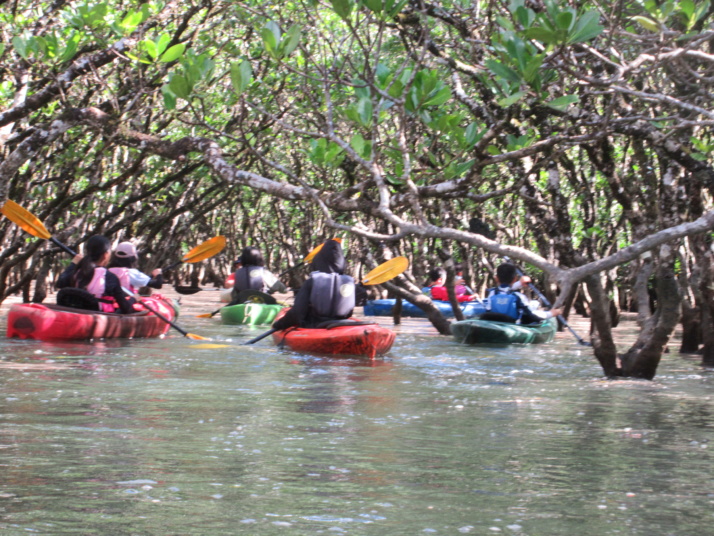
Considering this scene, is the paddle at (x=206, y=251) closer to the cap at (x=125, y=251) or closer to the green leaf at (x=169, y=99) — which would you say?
the cap at (x=125, y=251)

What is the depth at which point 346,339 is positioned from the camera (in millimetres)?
10609

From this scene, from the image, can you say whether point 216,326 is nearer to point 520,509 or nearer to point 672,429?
point 672,429

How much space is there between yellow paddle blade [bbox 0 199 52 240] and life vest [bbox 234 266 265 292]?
4561mm

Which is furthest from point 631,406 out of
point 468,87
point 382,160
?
point 382,160

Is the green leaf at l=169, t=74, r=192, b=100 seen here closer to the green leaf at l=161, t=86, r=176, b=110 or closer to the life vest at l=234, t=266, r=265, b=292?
the green leaf at l=161, t=86, r=176, b=110

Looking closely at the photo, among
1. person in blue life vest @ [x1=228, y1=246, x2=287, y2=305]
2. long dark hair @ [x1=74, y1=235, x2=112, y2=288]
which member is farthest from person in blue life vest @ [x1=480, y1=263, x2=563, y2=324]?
long dark hair @ [x1=74, y1=235, x2=112, y2=288]

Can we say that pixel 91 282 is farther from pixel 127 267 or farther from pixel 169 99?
pixel 169 99

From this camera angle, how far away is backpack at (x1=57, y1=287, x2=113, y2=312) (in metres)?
11.8

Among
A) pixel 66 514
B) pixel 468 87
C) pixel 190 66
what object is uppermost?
pixel 468 87

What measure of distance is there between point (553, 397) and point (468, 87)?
625 centimetres

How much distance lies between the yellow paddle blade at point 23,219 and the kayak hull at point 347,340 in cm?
412

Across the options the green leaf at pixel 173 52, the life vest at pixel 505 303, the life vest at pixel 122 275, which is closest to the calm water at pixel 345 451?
the green leaf at pixel 173 52

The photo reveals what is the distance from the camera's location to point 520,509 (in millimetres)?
4137

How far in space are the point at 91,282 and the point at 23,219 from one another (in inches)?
56.3
